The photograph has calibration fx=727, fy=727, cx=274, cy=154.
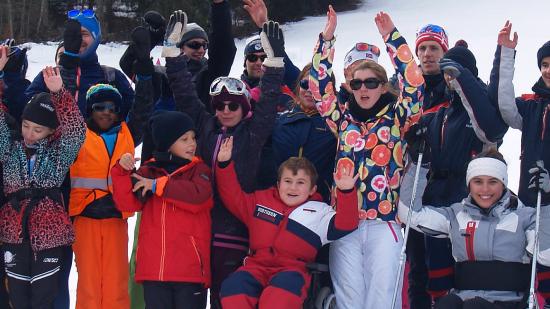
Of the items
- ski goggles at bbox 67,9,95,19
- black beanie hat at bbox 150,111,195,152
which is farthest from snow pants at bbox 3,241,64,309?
ski goggles at bbox 67,9,95,19

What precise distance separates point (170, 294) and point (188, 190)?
619 millimetres

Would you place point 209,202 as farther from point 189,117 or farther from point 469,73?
point 469,73

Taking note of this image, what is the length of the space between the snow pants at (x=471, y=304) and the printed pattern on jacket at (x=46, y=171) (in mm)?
2186

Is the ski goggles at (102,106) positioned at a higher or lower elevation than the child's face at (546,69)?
lower

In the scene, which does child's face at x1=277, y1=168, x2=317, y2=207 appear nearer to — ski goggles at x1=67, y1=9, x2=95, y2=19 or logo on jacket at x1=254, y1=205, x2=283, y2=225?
logo on jacket at x1=254, y1=205, x2=283, y2=225

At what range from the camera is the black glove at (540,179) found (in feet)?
12.3

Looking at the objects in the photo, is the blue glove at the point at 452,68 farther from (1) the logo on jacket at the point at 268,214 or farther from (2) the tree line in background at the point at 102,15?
(2) the tree line in background at the point at 102,15

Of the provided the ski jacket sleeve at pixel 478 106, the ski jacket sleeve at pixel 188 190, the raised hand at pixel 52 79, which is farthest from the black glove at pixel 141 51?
the ski jacket sleeve at pixel 478 106

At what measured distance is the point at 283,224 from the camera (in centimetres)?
420

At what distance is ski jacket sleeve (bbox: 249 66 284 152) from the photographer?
14.3 ft

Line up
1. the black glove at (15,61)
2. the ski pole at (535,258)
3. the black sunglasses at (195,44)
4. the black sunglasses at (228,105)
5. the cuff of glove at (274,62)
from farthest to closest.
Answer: the black sunglasses at (195,44)
the black glove at (15,61)
the black sunglasses at (228,105)
the cuff of glove at (274,62)
the ski pole at (535,258)

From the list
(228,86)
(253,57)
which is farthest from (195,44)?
(228,86)

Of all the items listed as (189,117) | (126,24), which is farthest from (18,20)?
(189,117)

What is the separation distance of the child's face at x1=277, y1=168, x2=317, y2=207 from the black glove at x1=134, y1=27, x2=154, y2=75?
114 centimetres
